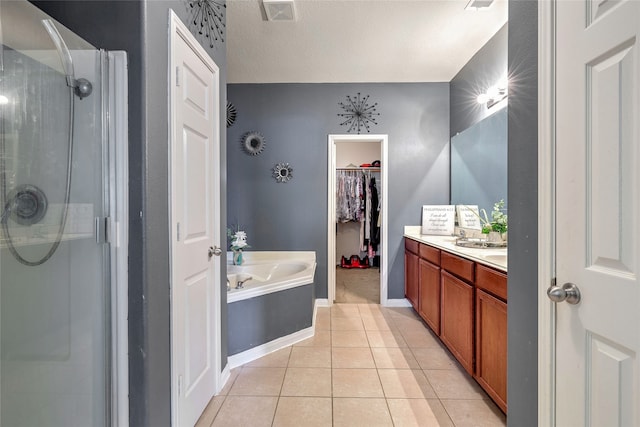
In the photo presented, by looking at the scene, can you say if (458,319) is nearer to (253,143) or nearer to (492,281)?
(492,281)

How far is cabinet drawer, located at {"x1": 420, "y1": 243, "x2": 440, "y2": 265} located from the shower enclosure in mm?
2254

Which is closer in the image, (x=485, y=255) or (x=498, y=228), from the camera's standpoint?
(x=485, y=255)

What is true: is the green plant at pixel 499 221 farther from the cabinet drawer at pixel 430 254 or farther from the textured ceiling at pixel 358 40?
the textured ceiling at pixel 358 40

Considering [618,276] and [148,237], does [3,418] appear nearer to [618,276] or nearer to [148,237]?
[148,237]

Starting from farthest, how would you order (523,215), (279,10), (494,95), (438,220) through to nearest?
(438,220) → (494,95) → (279,10) → (523,215)

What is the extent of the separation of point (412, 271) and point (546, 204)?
2413 millimetres

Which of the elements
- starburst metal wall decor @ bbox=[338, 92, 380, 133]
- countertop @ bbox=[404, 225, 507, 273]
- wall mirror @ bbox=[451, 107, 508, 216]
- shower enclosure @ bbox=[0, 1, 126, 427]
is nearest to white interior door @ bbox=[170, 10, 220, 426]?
shower enclosure @ bbox=[0, 1, 126, 427]

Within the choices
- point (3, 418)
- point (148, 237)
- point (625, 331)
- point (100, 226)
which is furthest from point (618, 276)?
point (3, 418)

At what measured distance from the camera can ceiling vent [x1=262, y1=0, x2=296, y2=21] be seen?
7.00 feet

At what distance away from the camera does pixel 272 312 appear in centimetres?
237

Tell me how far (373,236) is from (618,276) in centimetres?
466

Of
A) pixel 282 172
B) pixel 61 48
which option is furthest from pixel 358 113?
pixel 61 48

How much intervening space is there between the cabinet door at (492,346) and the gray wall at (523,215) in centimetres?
46

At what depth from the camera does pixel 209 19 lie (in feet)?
5.68
